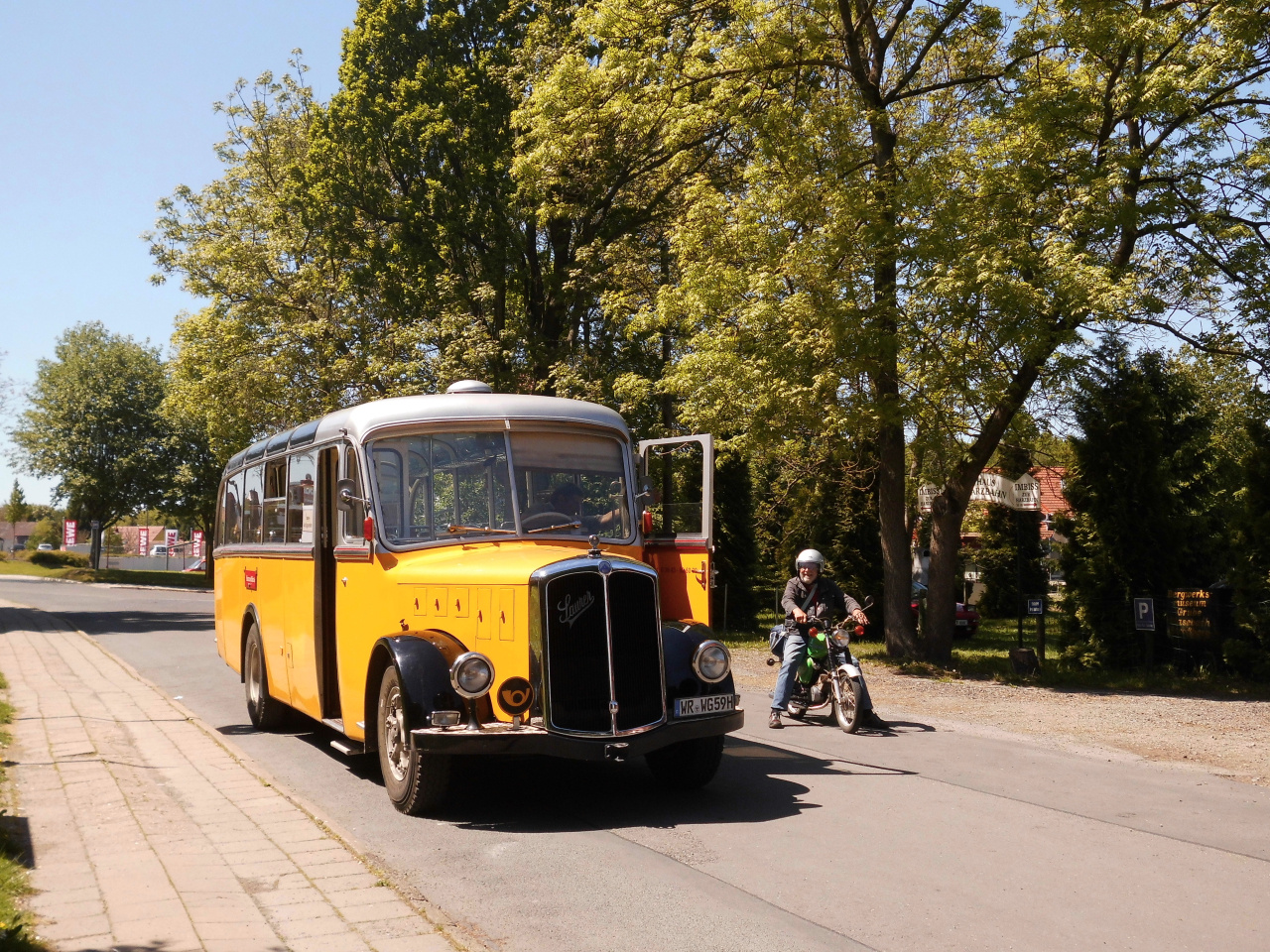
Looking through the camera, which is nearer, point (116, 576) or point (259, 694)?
point (259, 694)

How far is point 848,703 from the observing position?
38.2 ft

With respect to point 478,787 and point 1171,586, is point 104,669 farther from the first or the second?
point 1171,586

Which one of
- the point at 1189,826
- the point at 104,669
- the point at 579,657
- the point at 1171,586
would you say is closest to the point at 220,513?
the point at 104,669

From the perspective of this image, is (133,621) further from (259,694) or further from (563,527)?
(563,527)

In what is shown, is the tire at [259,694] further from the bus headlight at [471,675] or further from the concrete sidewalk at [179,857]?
the bus headlight at [471,675]

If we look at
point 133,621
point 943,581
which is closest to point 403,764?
point 943,581

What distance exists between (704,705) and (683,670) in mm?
295

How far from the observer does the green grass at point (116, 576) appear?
195ft

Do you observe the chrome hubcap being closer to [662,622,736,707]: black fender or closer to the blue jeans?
[662,622,736,707]: black fender

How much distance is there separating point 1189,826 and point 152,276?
38937 millimetres

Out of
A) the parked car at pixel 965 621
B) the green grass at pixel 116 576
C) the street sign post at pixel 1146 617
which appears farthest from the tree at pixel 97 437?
the street sign post at pixel 1146 617

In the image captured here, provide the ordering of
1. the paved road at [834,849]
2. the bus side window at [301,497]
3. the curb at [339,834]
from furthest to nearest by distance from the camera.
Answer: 1. the bus side window at [301,497]
2. the paved road at [834,849]
3. the curb at [339,834]

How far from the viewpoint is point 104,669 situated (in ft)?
57.6

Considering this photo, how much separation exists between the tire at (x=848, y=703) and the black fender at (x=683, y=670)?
328 cm
